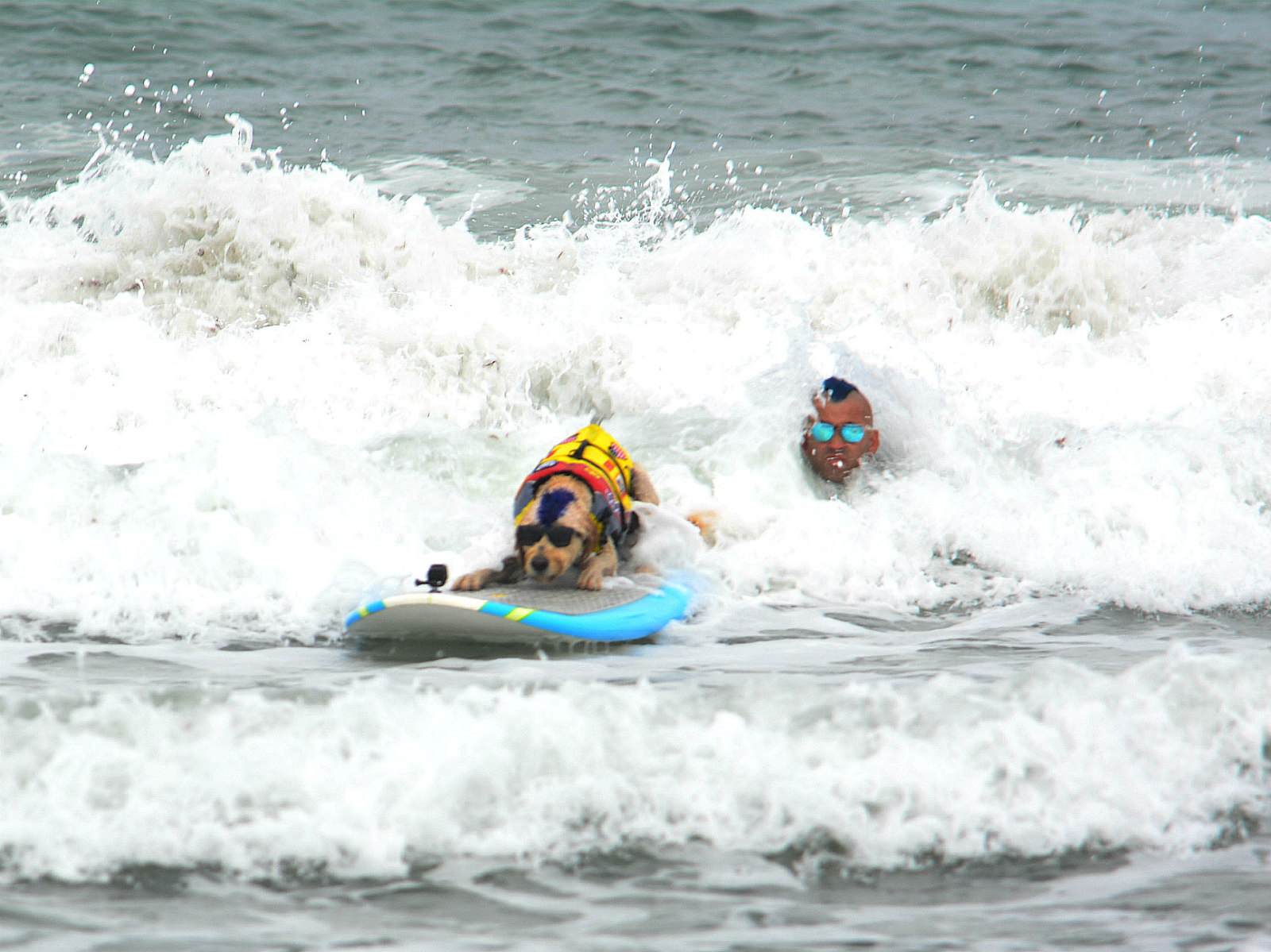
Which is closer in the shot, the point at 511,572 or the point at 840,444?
the point at 511,572

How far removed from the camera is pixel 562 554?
4934 mm

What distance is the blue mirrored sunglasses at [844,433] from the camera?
6.34m

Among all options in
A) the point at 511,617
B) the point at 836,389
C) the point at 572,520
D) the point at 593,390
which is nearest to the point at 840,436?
the point at 836,389

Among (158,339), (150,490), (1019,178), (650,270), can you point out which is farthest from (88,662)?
(1019,178)

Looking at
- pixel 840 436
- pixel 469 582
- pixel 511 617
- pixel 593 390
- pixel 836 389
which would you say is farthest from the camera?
pixel 593 390

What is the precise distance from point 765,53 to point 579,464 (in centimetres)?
1222

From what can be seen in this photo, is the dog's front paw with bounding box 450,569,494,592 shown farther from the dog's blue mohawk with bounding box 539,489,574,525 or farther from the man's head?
the man's head

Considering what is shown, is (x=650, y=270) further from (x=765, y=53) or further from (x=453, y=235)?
(x=765, y=53)

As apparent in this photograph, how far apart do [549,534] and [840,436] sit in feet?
7.04

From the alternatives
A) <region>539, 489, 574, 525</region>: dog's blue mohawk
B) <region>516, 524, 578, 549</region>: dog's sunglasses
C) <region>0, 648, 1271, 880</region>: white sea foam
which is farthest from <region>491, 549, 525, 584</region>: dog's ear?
<region>0, 648, 1271, 880</region>: white sea foam

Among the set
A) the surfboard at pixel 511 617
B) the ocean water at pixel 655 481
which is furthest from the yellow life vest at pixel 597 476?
the surfboard at pixel 511 617

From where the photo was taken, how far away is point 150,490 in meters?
5.64

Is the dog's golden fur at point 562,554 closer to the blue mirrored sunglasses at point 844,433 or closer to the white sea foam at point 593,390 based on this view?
the white sea foam at point 593,390

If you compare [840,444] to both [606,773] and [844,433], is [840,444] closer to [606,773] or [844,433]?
[844,433]
